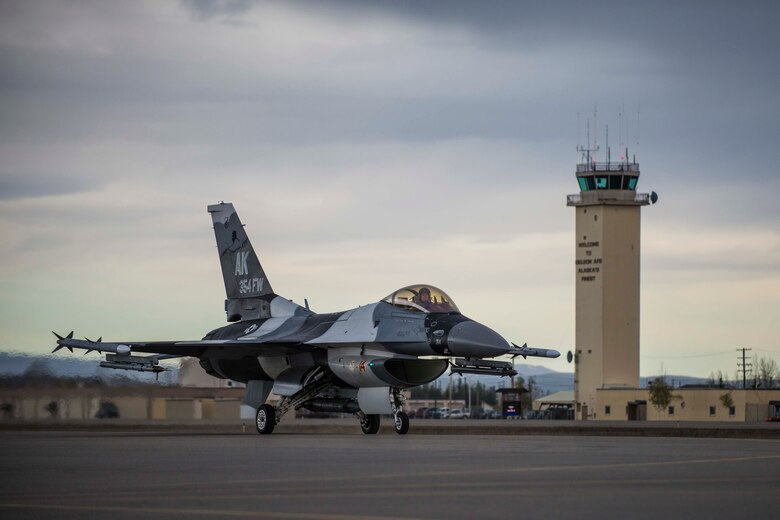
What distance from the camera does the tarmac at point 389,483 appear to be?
379 inches

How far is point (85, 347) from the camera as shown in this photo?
29156 millimetres

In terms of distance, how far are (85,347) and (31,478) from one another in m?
16.8

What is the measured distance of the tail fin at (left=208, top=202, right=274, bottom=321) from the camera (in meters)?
32.1

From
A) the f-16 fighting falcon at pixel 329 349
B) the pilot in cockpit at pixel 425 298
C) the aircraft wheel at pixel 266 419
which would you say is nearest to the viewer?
the f-16 fighting falcon at pixel 329 349

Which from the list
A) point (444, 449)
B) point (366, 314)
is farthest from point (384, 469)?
point (366, 314)

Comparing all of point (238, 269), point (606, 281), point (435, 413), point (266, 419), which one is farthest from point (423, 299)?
point (435, 413)

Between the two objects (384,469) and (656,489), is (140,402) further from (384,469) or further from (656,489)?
(656,489)

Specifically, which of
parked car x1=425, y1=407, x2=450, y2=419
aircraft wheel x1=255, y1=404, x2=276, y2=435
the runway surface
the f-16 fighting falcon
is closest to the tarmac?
the runway surface

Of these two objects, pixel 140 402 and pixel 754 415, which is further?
pixel 754 415

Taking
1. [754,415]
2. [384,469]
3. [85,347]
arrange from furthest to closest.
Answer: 1. [754,415]
2. [85,347]
3. [384,469]

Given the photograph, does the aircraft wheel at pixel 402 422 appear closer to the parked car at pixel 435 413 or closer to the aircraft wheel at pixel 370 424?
the aircraft wheel at pixel 370 424

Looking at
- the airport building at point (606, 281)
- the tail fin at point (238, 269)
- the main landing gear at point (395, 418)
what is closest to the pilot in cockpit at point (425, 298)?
the main landing gear at point (395, 418)

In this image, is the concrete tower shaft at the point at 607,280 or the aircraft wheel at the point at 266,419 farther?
the concrete tower shaft at the point at 607,280

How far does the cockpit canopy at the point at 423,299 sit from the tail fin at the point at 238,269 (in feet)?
20.1
